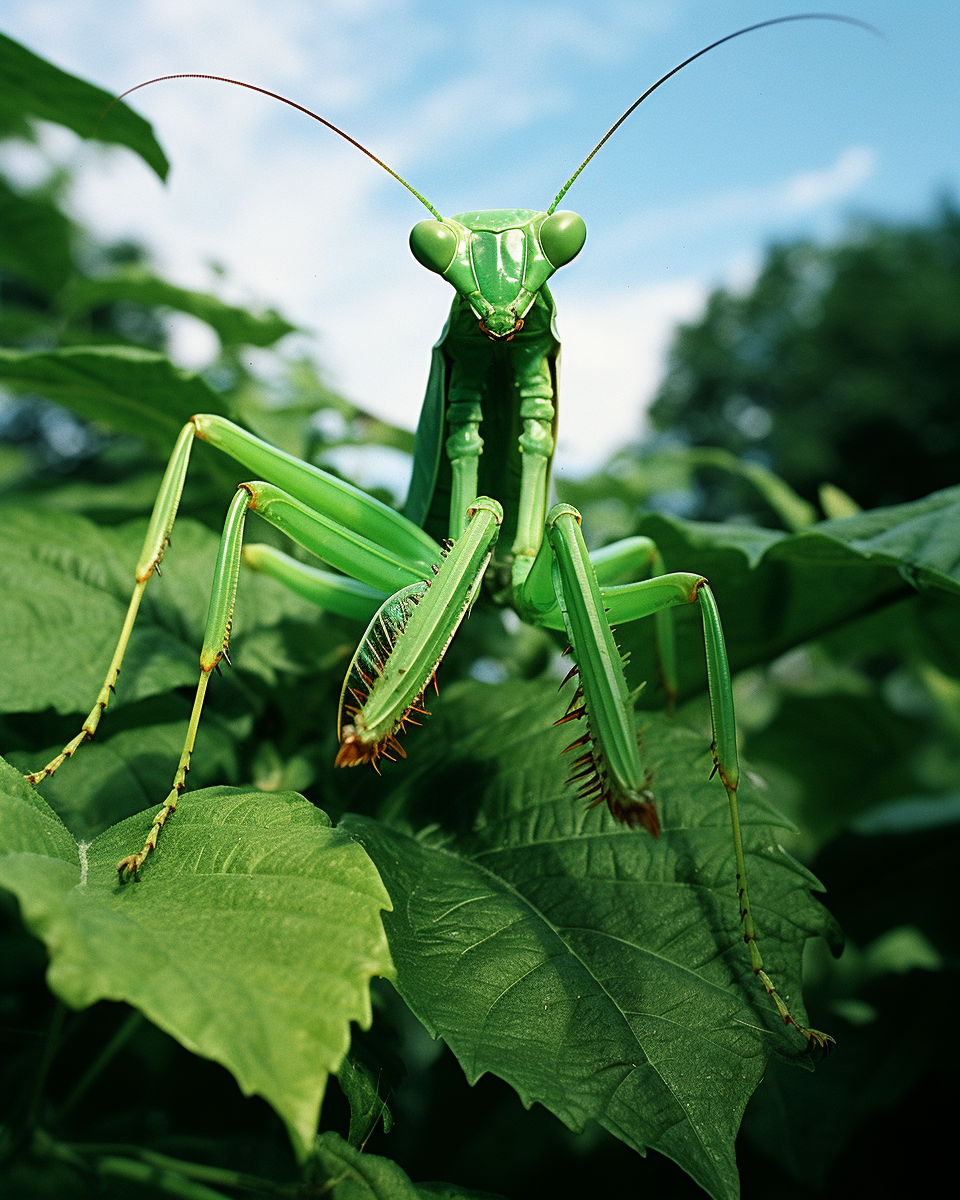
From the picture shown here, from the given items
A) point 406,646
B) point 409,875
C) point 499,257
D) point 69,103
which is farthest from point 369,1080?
point 69,103

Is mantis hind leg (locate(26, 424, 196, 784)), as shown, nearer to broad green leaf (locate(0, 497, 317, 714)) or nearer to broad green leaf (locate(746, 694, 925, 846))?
broad green leaf (locate(0, 497, 317, 714))

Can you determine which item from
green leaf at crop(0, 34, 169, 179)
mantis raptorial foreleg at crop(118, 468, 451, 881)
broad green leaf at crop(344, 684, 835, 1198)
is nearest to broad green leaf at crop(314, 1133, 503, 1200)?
broad green leaf at crop(344, 684, 835, 1198)

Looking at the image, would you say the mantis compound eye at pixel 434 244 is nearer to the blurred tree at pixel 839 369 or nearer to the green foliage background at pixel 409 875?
the green foliage background at pixel 409 875

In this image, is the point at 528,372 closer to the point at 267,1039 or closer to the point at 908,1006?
the point at 267,1039

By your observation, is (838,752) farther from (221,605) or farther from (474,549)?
(221,605)

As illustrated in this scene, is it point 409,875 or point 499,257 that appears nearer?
point 409,875
